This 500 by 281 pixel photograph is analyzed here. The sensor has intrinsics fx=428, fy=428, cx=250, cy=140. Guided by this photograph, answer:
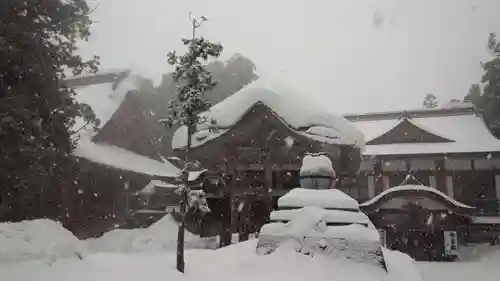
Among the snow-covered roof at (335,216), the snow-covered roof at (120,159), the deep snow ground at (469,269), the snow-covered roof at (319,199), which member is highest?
the snow-covered roof at (120,159)

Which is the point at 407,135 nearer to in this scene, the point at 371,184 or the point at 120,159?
the point at 371,184

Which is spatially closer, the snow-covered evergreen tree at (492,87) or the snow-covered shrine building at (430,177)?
the snow-covered evergreen tree at (492,87)

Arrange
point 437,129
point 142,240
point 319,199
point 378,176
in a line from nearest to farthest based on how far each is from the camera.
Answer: point 319,199 < point 142,240 < point 378,176 < point 437,129

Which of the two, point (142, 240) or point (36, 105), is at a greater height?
point (36, 105)

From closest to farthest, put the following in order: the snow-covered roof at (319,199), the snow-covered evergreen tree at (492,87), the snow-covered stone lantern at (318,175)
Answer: the snow-covered roof at (319,199) < the snow-covered stone lantern at (318,175) < the snow-covered evergreen tree at (492,87)

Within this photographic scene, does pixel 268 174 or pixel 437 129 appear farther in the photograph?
pixel 437 129

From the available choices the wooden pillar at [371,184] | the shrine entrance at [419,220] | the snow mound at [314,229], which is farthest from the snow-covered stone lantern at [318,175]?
the wooden pillar at [371,184]

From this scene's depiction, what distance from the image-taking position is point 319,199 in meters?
4.19

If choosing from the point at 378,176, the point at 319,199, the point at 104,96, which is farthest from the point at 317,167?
the point at 104,96

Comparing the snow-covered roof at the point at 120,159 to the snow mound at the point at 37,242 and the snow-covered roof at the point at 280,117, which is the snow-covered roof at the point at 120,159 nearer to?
the snow-covered roof at the point at 280,117

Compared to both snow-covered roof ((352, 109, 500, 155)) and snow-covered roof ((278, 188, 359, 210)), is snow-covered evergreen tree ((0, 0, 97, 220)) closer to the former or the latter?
snow-covered roof ((278, 188, 359, 210))

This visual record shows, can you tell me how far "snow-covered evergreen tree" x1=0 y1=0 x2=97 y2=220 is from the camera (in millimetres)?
4418

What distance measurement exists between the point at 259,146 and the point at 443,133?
2676mm

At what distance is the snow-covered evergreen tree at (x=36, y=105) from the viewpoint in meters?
4.42
